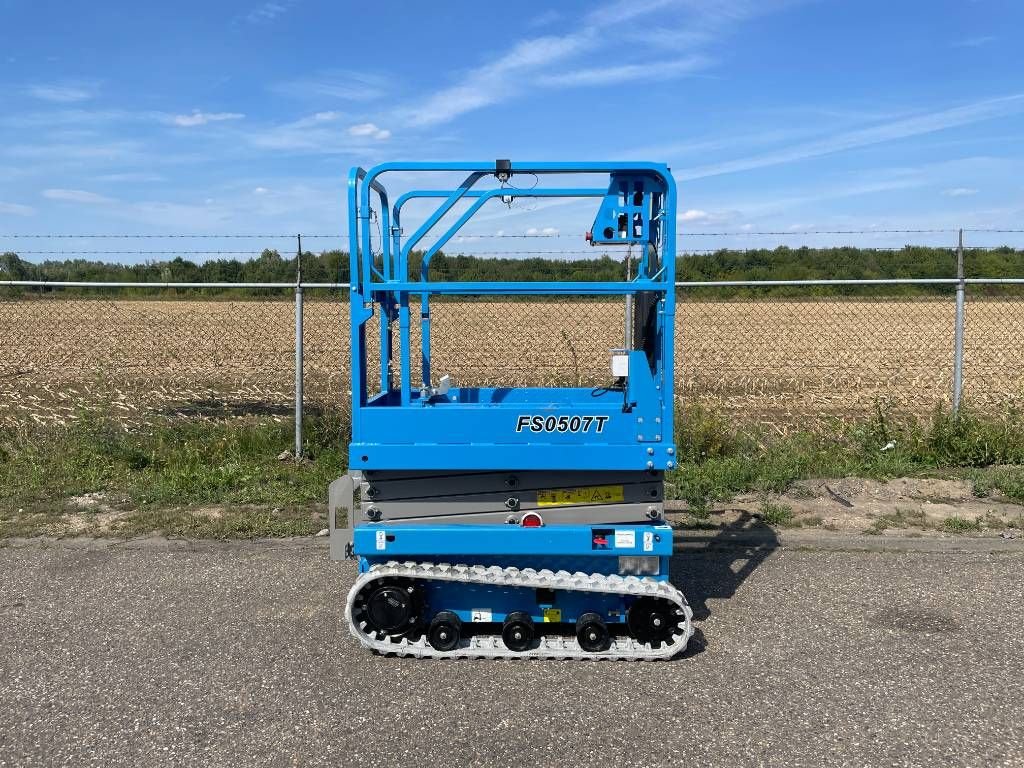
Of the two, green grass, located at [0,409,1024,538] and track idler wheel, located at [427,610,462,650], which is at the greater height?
green grass, located at [0,409,1024,538]

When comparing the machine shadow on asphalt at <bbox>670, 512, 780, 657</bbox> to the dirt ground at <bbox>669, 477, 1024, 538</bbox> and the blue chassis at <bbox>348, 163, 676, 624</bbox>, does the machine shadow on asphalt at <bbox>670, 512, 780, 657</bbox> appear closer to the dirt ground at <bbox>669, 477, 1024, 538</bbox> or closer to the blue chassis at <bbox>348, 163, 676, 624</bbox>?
the dirt ground at <bbox>669, 477, 1024, 538</bbox>

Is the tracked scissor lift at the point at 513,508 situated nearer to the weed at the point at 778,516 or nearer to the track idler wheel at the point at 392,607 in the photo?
the track idler wheel at the point at 392,607

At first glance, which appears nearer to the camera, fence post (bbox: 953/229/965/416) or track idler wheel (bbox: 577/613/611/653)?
track idler wheel (bbox: 577/613/611/653)

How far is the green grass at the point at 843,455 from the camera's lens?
690cm

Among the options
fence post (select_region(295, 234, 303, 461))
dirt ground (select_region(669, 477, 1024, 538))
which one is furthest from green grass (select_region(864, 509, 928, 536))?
fence post (select_region(295, 234, 303, 461))

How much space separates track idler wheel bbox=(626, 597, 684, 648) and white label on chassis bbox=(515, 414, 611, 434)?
89 cm

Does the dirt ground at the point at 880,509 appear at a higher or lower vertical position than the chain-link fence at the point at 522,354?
lower

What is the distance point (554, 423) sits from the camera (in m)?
4.02

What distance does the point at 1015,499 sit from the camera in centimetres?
655

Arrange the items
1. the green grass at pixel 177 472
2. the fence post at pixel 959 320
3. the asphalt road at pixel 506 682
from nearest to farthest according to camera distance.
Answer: the asphalt road at pixel 506 682 < the green grass at pixel 177 472 < the fence post at pixel 959 320

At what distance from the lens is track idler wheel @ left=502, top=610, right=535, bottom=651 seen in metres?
4.04

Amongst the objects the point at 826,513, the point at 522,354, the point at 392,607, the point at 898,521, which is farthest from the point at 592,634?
the point at 522,354

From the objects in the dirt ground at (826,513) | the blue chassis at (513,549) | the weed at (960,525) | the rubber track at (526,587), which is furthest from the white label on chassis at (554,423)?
the weed at (960,525)

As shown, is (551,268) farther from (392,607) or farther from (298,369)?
(392,607)
